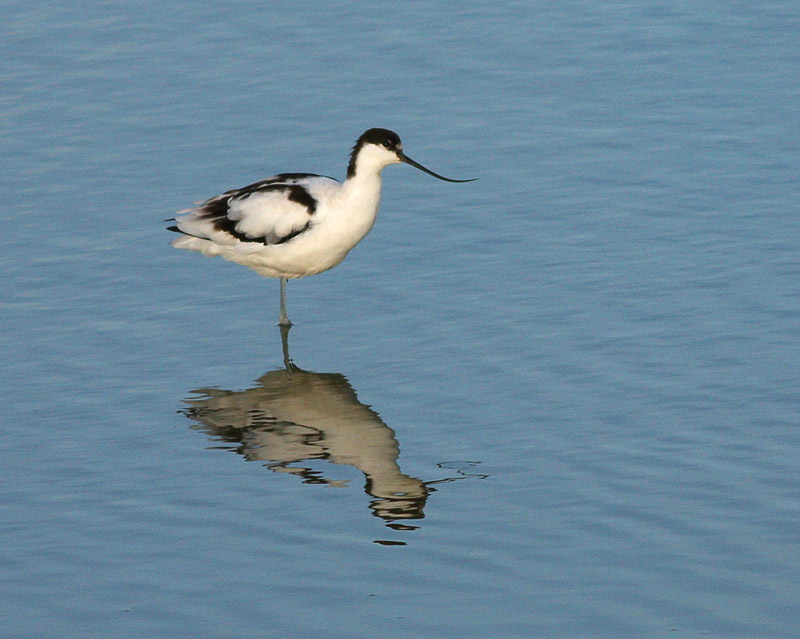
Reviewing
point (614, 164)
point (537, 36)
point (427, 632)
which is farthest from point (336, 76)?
point (427, 632)

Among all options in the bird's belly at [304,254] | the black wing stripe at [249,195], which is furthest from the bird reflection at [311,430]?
the black wing stripe at [249,195]

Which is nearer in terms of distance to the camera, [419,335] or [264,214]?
[419,335]

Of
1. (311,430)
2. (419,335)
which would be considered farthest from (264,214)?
(311,430)

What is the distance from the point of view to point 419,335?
41.9 ft

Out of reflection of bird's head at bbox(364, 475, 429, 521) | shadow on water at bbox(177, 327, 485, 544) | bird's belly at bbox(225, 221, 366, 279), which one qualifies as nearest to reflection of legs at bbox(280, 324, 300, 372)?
shadow on water at bbox(177, 327, 485, 544)

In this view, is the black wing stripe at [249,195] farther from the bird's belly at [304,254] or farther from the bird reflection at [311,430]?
the bird reflection at [311,430]

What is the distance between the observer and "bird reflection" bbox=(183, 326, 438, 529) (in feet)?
33.4

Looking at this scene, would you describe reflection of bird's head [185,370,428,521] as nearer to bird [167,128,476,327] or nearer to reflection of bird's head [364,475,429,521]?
reflection of bird's head [364,475,429,521]

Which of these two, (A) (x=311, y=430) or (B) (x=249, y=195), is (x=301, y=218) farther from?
(A) (x=311, y=430)

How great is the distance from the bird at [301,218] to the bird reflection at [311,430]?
1.27 m

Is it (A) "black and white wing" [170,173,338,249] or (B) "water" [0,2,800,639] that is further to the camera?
(A) "black and white wing" [170,173,338,249]

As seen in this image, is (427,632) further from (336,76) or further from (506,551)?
(336,76)

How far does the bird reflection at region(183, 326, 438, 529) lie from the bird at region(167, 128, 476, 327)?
1265 mm

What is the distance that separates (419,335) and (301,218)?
5.42ft
